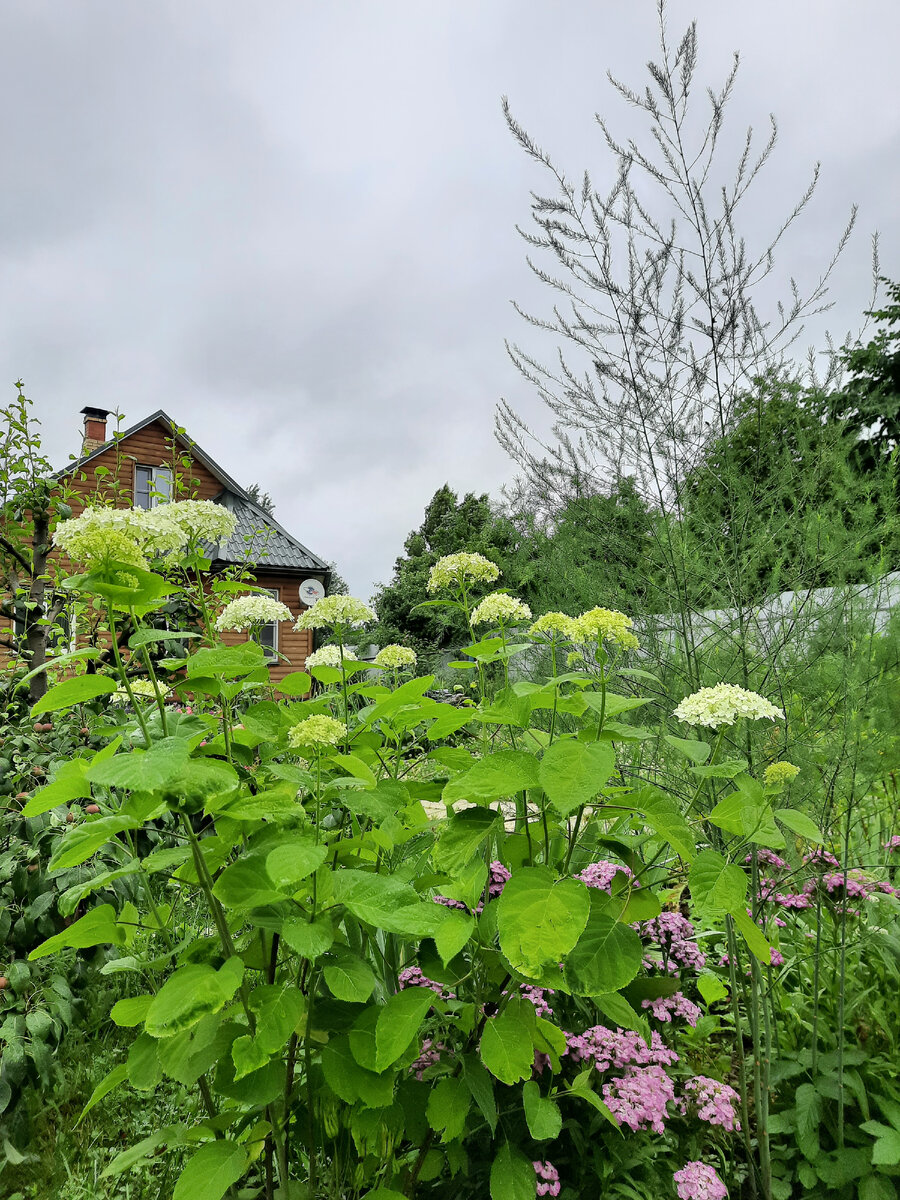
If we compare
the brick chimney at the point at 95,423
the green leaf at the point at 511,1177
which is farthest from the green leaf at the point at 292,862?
the brick chimney at the point at 95,423

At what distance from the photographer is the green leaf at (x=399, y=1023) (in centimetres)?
78

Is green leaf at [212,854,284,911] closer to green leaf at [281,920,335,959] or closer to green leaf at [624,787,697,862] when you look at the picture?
green leaf at [281,920,335,959]

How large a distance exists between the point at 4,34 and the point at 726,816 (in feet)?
16.4

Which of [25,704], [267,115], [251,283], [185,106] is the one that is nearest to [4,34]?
[185,106]

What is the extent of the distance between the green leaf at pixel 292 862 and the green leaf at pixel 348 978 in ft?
0.62

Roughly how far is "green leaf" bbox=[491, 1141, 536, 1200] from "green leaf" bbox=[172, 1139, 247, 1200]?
14.3 inches

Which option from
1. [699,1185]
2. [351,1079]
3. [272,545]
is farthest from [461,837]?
[272,545]

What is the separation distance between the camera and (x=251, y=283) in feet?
32.9

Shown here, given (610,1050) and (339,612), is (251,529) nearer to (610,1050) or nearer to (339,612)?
(339,612)

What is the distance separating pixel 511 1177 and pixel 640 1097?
1.02 ft

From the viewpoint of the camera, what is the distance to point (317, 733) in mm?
892

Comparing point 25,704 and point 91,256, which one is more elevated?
point 91,256

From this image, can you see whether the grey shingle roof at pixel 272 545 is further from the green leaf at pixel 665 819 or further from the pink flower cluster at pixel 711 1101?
the green leaf at pixel 665 819

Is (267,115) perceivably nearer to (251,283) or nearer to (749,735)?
(749,735)
